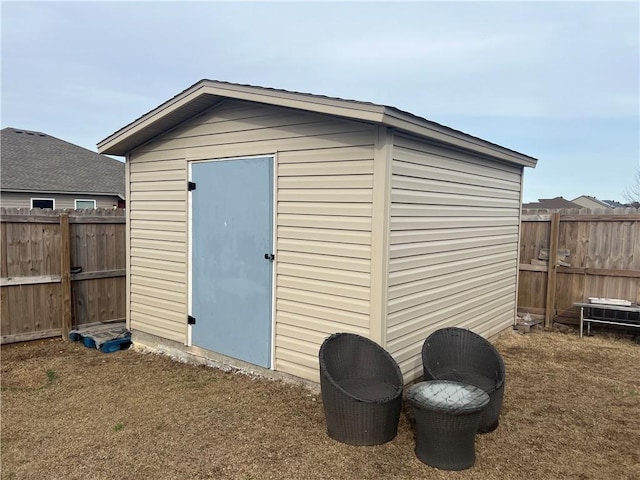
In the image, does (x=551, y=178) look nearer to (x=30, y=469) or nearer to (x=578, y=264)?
(x=578, y=264)

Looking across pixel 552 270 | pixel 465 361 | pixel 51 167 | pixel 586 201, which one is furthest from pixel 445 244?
pixel 586 201

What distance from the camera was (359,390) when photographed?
337 cm

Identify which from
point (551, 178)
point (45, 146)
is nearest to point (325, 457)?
point (45, 146)

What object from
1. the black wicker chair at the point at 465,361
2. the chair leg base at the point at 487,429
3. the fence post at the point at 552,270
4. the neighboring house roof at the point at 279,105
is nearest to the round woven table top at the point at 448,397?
the black wicker chair at the point at 465,361

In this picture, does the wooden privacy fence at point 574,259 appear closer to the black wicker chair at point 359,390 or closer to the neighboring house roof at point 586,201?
the black wicker chair at point 359,390

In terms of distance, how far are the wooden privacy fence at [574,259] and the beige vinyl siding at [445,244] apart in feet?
2.40

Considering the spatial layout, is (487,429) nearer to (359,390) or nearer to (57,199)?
(359,390)

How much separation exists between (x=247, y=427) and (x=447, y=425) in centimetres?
160

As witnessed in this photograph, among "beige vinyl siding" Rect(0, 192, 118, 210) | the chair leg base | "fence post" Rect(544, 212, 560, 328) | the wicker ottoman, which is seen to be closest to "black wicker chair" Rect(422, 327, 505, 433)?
the chair leg base

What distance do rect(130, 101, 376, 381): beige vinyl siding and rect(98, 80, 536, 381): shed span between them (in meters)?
0.01

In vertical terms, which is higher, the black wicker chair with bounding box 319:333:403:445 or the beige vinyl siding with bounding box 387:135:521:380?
the beige vinyl siding with bounding box 387:135:521:380

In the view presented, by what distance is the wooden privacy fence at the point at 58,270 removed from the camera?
5.65 m

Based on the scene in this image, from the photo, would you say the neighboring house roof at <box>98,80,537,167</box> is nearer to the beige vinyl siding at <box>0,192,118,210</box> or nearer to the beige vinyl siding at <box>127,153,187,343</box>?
the beige vinyl siding at <box>127,153,187,343</box>

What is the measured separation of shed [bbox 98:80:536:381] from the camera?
3801mm
